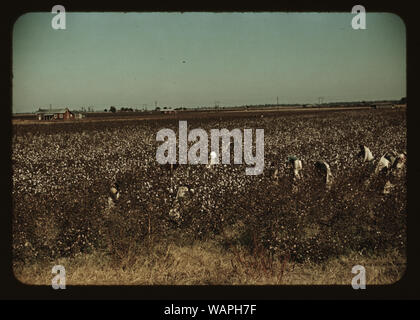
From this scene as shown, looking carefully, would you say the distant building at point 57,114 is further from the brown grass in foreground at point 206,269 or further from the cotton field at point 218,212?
the brown grass in foreground at point 206,269

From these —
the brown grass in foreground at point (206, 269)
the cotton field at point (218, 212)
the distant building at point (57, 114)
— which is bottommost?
the brown grass in foreground at point (206, 269)

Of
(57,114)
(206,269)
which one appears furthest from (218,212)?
(57,114)

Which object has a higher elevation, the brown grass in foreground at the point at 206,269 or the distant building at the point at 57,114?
the distant building at the point at 57,114

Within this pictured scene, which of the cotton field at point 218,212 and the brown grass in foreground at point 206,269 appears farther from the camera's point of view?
the cotton field at point 218,212

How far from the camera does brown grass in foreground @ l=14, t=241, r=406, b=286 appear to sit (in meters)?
4.60

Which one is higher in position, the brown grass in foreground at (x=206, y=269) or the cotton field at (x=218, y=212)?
the cotton field at (x=218, y=212)

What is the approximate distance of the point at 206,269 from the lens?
486 cm

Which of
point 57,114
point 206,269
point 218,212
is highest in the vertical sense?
point 57,114

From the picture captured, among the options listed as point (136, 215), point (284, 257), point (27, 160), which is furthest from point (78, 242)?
point (27, 160)

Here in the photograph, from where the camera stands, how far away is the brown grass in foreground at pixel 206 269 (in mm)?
4602

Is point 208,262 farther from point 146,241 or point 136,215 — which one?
point 136,215

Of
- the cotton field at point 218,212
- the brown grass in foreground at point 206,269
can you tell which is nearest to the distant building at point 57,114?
the cotton field at point 218,212

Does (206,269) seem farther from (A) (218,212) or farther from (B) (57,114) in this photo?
(B) (57,114)

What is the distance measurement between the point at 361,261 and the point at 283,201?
133 cm
